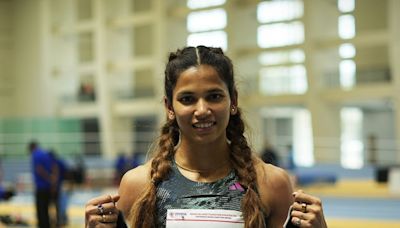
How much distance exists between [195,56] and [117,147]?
97.4 feet

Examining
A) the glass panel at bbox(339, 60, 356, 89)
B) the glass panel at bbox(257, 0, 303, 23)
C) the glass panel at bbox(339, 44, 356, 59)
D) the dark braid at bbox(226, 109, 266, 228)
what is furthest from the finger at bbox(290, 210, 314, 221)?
the glass panel at bbox(257, 0, 303, 23)

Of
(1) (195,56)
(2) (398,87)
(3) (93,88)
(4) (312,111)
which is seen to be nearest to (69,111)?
(3) (93,88)

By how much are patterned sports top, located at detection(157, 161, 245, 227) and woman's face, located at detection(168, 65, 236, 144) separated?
165 millimetres

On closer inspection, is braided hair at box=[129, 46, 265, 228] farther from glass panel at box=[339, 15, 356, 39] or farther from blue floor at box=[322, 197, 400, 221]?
glass panel at box=[339, 15, 356, 39]

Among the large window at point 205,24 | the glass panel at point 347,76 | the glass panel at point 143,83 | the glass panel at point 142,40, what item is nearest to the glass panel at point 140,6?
the glass panel at point 142,40

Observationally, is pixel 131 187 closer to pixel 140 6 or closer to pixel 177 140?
pixel 177 140

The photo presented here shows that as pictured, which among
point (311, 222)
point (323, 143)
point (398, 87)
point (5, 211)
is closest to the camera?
point (311, 222)

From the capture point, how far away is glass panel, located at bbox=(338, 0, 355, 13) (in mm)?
29188

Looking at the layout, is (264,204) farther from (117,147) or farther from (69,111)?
(69,111)

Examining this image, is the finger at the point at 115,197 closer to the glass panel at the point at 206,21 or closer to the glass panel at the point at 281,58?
the glass panel at the point at 281,58

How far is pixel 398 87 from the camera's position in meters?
23.7

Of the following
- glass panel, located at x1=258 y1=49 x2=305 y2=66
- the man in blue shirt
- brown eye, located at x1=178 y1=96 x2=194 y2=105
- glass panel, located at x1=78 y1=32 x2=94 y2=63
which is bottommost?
the man in blue shirt

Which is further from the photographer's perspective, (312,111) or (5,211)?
(312,111)

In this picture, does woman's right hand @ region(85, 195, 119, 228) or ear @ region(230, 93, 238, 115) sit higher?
ear @ region(230, 93, 238, 115)
